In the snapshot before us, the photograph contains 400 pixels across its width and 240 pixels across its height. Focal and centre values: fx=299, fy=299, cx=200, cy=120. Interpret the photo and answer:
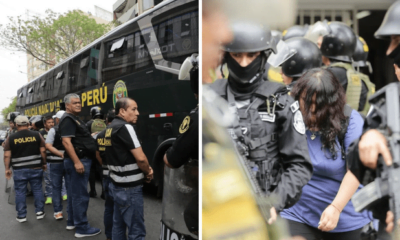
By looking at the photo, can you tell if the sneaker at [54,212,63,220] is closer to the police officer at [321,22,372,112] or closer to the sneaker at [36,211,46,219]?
the sneaker at [36,211,46,219]

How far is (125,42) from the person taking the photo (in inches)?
185

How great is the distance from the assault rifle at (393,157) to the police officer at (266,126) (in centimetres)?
33

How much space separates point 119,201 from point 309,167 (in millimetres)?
1943

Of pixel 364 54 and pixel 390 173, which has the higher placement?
pixel 364 54

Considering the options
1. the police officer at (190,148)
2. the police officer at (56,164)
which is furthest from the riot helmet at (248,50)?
the police officer at (56,164)

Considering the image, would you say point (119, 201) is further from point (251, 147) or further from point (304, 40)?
point (304, 40)

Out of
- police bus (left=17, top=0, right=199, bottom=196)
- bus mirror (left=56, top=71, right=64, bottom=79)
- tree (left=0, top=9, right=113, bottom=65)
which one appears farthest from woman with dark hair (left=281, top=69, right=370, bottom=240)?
tree (left=0, top=9, right=113, bottom=65)

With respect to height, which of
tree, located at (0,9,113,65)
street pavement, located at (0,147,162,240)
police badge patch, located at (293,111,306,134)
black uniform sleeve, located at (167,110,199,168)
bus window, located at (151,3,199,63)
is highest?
tree, located at (0,9,113,65)

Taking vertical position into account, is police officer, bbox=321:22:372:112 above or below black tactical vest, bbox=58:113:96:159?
above

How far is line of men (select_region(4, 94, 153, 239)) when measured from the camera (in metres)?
2.87

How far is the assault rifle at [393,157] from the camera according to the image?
57.7 inches

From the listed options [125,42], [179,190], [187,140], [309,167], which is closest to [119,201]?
[179,190]

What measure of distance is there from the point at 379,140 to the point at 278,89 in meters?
0.56

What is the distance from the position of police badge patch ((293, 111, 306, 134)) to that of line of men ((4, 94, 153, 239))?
167 cm
